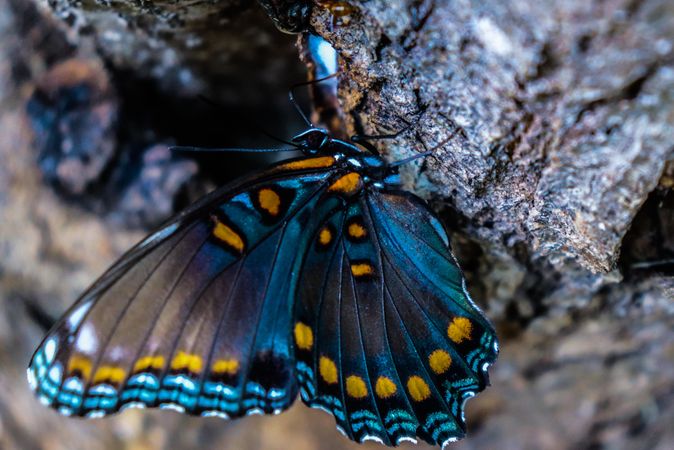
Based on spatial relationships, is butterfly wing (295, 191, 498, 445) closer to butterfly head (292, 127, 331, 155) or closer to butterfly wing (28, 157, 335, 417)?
butterfly wing (28, 157, 335, 417)

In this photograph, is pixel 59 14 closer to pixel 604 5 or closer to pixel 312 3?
pixel 312 3

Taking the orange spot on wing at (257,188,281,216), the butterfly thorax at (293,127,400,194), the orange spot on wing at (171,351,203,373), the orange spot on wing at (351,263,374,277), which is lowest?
the orange spot on wing at (171,351,203,373)

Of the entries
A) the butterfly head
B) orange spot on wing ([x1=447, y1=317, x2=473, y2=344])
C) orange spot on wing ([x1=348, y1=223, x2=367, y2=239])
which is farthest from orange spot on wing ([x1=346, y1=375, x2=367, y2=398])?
the butterfly head

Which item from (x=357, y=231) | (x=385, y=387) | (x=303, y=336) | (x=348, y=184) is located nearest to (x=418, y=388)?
(x=385, y=387)

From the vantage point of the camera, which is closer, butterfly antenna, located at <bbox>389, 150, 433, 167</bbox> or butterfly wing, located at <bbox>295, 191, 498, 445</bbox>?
butterfly antenna, located at <bbox>389, 150, 433, 167</bbox>

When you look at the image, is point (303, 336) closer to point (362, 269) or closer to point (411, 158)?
point (362, 269)

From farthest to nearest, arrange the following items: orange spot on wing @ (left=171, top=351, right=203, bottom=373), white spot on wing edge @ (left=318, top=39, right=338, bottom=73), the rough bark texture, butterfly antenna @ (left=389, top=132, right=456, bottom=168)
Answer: orange spot on wing @ (left=171, top=351, right=203, bottom=373) → white spot on wing edge @ (left=318, top=39, right=338, bottom=73) → butterfly antenna @ (left=389, top=132, right=456, bottom=168) → the rough bark texture

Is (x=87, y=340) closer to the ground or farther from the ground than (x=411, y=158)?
closer to the ground
